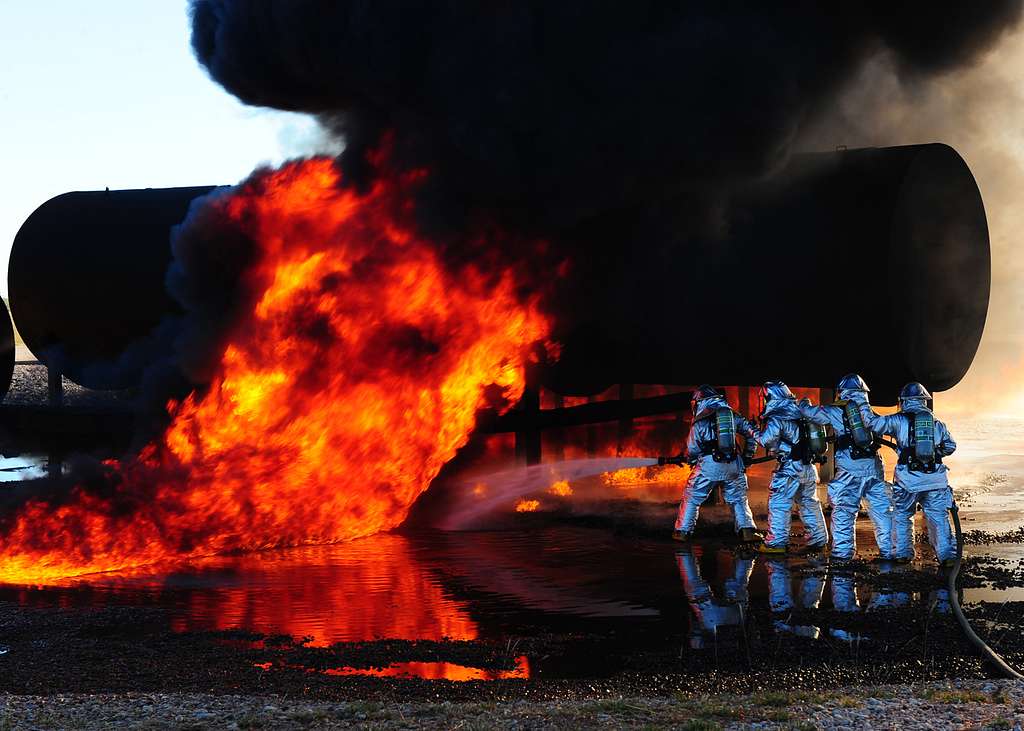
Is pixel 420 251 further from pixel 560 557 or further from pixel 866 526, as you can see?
pixel 866 526

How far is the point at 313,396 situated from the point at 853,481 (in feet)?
16.5

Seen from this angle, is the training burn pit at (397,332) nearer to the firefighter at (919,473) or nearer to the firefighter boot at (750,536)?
the firefighter at (919,473)

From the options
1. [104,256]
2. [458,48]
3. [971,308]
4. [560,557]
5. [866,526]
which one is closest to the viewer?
[560,557]

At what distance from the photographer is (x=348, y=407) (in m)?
12.4

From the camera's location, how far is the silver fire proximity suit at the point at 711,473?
12.0 meters

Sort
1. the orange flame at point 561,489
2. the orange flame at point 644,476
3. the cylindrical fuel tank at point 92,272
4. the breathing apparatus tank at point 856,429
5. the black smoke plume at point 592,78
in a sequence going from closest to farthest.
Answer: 1. the breathing apparatus tank at point 856,429
2. the black smoke plume at point 592,78
3. the orange flame at point 561,489
4. the cylindrical fuel tank at point 92,272
5. the orange flame at point 644,476

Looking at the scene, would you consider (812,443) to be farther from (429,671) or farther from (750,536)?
(429,671)

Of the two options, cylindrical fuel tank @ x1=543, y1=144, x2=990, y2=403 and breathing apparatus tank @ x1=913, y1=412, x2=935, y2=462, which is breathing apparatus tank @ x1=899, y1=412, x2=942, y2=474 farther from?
cylindrical fuel tank @ x1=543, y1=144, x2=990, y2=403

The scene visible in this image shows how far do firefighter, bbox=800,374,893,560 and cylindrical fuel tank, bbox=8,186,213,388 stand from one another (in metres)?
8.76

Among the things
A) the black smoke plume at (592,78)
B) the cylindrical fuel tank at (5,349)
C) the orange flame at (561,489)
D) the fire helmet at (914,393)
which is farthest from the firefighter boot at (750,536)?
the cylindrical fuel tank at (5,349)

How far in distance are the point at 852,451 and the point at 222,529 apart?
225 inches

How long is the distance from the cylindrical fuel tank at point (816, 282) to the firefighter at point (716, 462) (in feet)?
5.30

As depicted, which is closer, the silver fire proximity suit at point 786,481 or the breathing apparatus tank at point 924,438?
the breathing apparatus tank at point 924,438

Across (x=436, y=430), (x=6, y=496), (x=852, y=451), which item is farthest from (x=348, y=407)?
(x=852, y=451)
